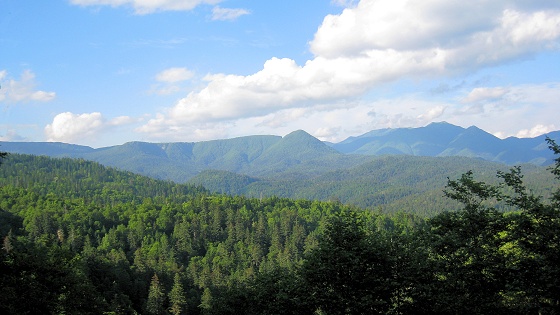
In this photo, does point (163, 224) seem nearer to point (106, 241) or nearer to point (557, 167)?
point (106, 241)

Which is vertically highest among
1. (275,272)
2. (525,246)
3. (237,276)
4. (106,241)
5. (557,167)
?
(557,167)

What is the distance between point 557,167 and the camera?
1873cm

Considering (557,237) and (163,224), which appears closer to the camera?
(557,237)

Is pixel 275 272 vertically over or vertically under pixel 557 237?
under

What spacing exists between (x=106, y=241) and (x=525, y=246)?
10851 cm

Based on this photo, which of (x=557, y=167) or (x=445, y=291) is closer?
(x=557, y=167)

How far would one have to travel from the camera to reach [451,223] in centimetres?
2134

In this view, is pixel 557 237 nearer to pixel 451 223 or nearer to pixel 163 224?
pixel 451 223

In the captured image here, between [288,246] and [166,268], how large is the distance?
41.1 meters

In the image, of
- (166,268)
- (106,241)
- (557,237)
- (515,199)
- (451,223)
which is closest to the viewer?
(557,237)

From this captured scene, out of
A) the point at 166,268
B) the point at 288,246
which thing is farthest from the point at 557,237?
the point at 288,246

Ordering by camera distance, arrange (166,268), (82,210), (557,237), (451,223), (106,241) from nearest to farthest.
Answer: (557,237), (451,223), (166,268), (106,241), (82,210)

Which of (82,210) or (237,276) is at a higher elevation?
(82,210)

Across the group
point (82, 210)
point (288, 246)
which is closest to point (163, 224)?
point (82, 210)
